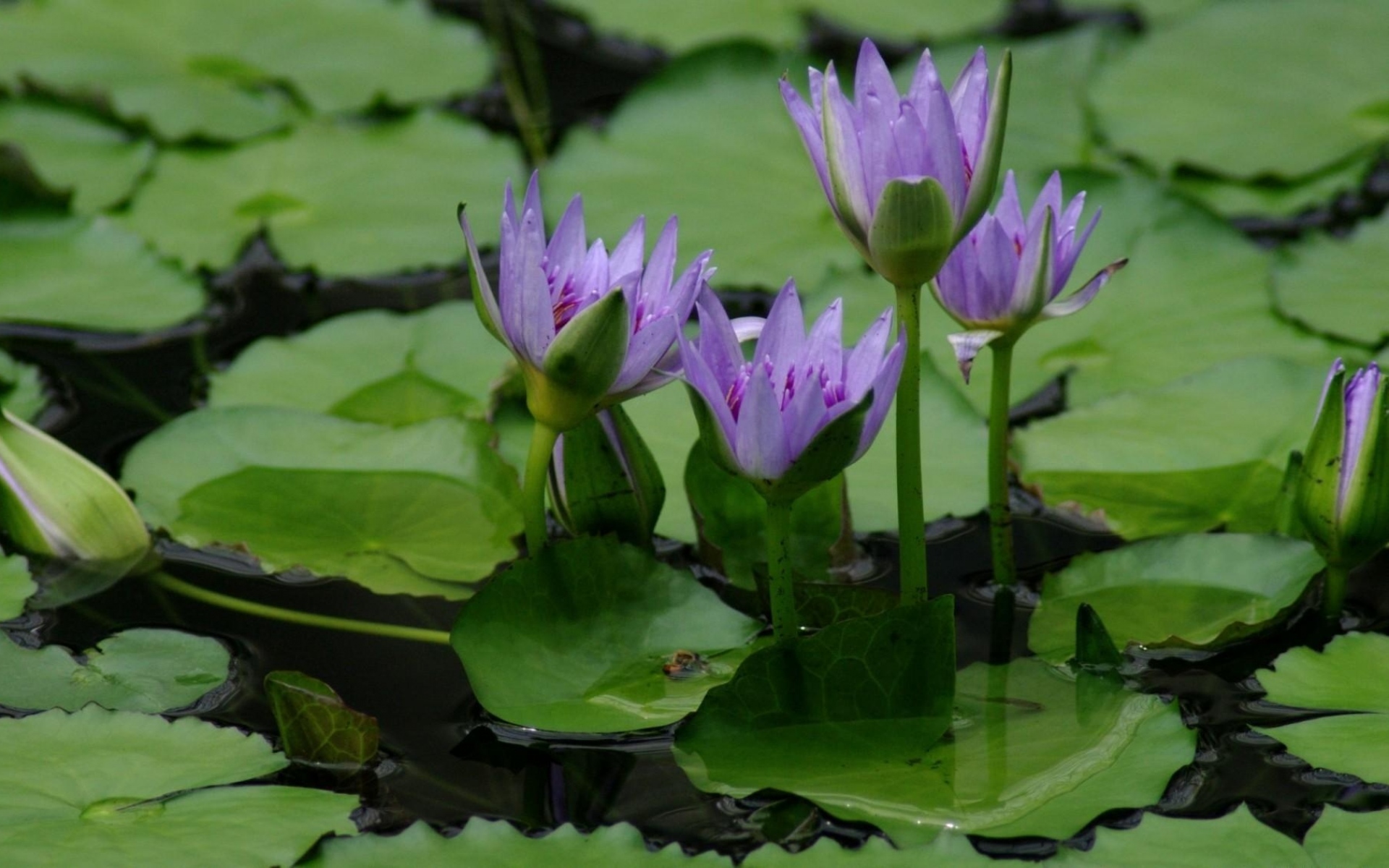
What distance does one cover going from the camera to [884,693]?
139cm

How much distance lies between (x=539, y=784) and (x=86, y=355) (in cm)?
127

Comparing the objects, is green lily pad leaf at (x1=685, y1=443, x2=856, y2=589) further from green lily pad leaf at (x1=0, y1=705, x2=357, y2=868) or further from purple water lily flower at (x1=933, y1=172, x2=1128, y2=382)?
green lily pad leaf at (x1=0, y1=705, x2=357, y2=868)

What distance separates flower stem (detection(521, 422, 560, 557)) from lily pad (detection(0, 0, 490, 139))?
1.63 m

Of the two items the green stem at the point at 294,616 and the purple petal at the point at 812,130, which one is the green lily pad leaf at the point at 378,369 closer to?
the green stem at the point at 294,616

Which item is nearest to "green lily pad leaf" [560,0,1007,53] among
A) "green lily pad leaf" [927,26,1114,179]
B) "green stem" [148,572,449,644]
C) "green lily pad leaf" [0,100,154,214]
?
"green lily pad leaf" [927,26,1114,179]

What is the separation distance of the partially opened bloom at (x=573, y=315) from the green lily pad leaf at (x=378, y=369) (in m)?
0.63

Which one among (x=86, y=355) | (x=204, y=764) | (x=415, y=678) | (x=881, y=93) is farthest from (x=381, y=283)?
(x=881, y=93)

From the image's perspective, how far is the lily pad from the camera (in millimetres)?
2791

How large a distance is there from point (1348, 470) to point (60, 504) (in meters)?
1.55

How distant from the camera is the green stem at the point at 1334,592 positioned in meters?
1.61

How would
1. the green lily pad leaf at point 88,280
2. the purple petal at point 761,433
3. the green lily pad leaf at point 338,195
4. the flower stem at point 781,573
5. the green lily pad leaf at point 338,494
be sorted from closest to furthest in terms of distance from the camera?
the purple petal at point 761,433, the flower stem at point 781,573, the green lily pad leaf at point 338,494, the green lily pad leaf at point 88,280, the green lily pad leaf at point 338,195

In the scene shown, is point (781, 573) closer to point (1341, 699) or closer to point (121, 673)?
point (1341, 699)

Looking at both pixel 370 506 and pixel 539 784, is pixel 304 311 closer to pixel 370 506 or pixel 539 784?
pixel 370 506

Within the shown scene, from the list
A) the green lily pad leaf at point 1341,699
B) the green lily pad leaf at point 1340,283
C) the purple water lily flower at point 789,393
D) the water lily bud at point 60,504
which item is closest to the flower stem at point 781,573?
the purple water lily flower at point 789,393
